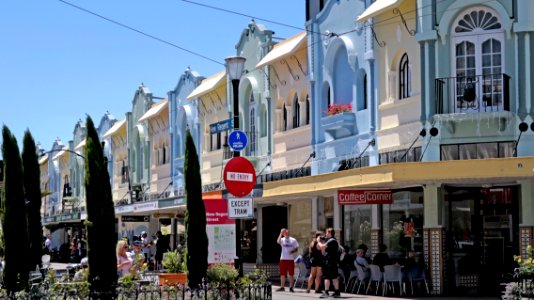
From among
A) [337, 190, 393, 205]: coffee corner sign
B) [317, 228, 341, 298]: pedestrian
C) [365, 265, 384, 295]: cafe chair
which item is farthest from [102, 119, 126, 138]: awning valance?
[317, 228, 341, 298]: pedestrian

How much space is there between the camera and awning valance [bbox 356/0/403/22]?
2294cm

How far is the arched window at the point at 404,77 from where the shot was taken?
23.8 metres

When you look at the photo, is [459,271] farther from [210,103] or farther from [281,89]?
[210,103]

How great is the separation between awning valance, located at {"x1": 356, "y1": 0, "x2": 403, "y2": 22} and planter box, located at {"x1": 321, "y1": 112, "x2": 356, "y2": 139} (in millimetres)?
2832

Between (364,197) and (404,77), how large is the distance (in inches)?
127

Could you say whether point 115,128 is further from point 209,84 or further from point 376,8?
point 376,8

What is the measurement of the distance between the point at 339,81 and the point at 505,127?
639cm

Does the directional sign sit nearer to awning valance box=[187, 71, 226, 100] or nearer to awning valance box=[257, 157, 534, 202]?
awning valance box=[257, 157, 534, 202]

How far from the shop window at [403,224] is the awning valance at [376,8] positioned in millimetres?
4654

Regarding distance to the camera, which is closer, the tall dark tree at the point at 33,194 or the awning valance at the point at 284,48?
the tall dark tree at the point at 33,194

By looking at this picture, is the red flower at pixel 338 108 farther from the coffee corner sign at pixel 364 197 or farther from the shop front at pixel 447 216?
the coffee corner sign at pixel 364 197

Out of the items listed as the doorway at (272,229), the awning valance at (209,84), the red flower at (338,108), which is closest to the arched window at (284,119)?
the doorway at (272,229)

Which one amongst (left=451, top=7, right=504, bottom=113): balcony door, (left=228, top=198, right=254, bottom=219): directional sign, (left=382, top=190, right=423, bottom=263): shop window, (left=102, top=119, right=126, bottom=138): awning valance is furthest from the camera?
(left=102, top=119, right=126, bottom=138): awning valance

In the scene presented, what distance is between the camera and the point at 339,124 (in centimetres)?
2581
